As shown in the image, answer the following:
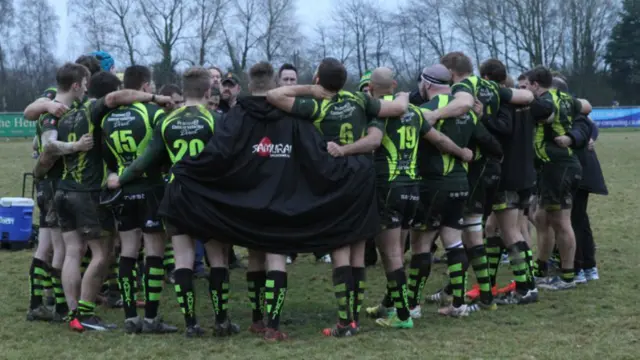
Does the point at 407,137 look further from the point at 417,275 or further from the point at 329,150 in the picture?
the point at 417,275

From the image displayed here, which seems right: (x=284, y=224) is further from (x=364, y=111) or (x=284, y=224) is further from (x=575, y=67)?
(x=575, y=67)

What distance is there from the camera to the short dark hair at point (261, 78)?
269 inches

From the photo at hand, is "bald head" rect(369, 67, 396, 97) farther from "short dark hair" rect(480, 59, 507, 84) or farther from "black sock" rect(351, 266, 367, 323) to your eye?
"black sock" rect(351, 266, 367, 323)

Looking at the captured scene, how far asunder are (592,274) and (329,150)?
169 inches

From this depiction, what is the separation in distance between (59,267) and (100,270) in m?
0.66

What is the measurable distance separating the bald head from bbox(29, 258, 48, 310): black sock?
3.63 m

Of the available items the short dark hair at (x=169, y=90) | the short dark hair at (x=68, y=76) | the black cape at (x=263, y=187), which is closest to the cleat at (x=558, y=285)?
the black cape at (x=263, y=187)

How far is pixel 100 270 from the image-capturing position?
24.0 feet

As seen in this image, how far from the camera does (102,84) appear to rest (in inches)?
293

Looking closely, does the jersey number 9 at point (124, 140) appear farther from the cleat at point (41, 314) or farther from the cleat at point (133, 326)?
the cleat at point (41, 314)

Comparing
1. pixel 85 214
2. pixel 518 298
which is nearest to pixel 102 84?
pixel 85 214

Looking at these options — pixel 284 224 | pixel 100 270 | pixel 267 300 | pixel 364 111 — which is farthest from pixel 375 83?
pixel 100 270

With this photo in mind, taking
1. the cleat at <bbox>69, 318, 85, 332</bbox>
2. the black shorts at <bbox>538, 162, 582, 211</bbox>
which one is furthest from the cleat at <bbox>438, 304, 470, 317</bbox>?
the cleat at <bbox>69, 318, 85, 332</bbox>

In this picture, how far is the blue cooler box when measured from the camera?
12.0 m
